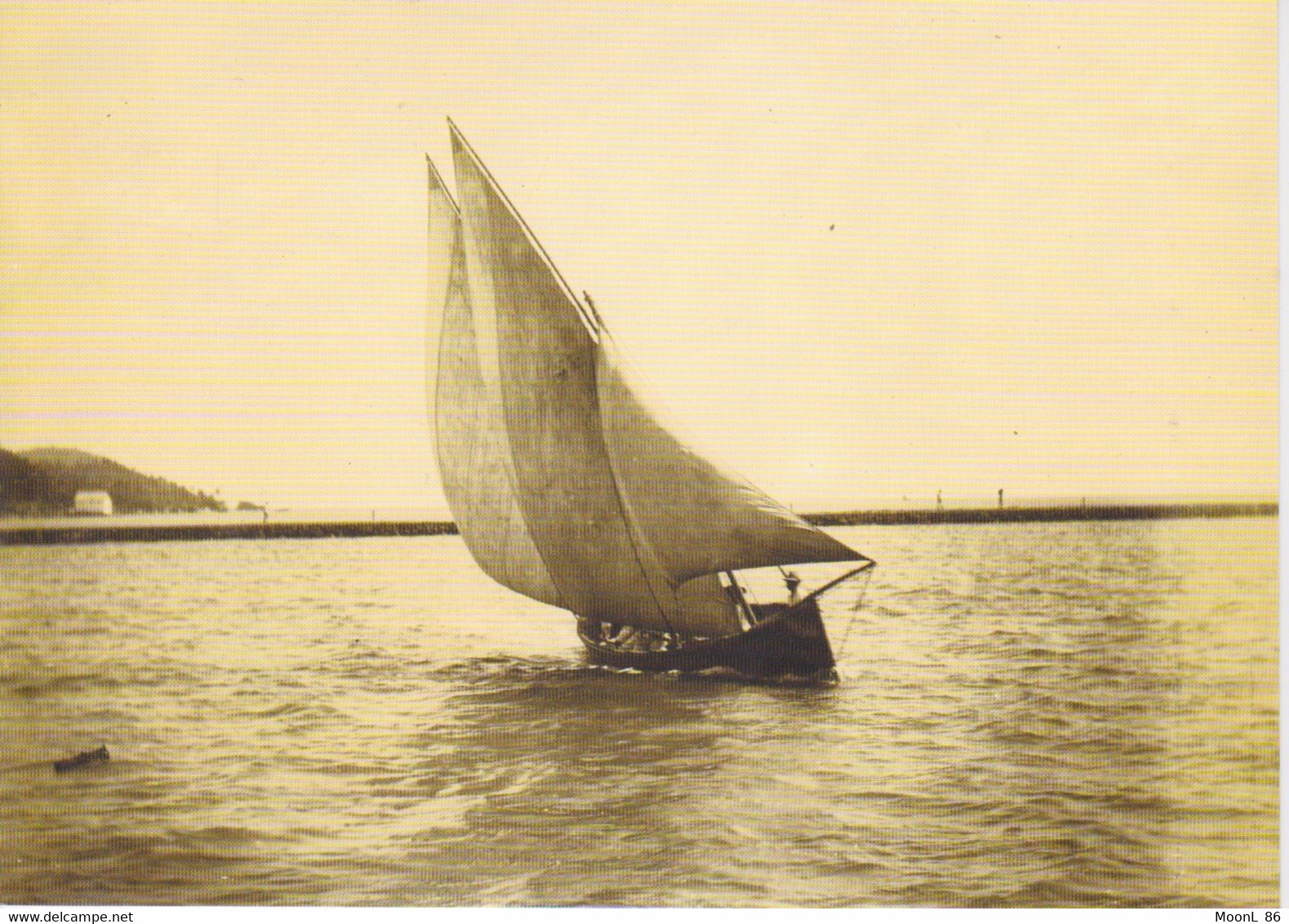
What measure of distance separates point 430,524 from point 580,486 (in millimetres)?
652

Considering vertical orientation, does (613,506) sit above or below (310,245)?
below

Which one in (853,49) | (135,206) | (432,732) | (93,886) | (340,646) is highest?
(853,49)

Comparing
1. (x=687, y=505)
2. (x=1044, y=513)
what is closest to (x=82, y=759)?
(x=687, y=505)

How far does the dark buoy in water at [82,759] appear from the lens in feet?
11.4

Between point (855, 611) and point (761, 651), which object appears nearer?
point (855, 611)

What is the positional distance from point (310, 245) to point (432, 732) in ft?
6.23

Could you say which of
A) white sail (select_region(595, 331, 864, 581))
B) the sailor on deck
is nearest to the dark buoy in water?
white sail (select_region(595, 331, 864, 581))

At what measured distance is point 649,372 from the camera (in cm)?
362

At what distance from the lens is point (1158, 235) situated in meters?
3.57

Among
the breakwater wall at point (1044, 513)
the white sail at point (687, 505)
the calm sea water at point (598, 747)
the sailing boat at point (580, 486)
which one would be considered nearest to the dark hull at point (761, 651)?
the sailing boat at point (580, 486)

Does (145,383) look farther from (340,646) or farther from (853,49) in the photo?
(853,49)

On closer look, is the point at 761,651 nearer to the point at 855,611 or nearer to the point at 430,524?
the point at 855,611

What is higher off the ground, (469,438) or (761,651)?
(469,438)

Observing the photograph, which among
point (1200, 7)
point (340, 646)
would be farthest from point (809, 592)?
point (1200, 7)
